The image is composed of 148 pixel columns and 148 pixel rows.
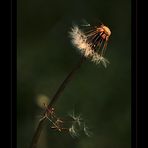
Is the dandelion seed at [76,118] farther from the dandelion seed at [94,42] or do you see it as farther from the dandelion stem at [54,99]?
the dandelion seed at [94,42]

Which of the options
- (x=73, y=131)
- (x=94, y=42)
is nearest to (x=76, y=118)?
(x=73, y=131)

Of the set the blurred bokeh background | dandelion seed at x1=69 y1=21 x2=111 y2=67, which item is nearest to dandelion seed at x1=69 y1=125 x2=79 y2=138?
the blurred bokeh background

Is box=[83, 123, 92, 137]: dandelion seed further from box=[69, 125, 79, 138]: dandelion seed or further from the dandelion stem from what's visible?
the dandelion stem

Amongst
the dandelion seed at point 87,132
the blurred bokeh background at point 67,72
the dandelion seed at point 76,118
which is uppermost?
the blurred bokeh background at point 67,72

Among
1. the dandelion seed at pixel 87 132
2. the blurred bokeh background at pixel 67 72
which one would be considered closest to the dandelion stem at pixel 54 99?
the blurred bokeh background at pixel 67 72

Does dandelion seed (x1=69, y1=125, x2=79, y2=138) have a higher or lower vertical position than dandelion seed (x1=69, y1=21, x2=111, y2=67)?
lower
